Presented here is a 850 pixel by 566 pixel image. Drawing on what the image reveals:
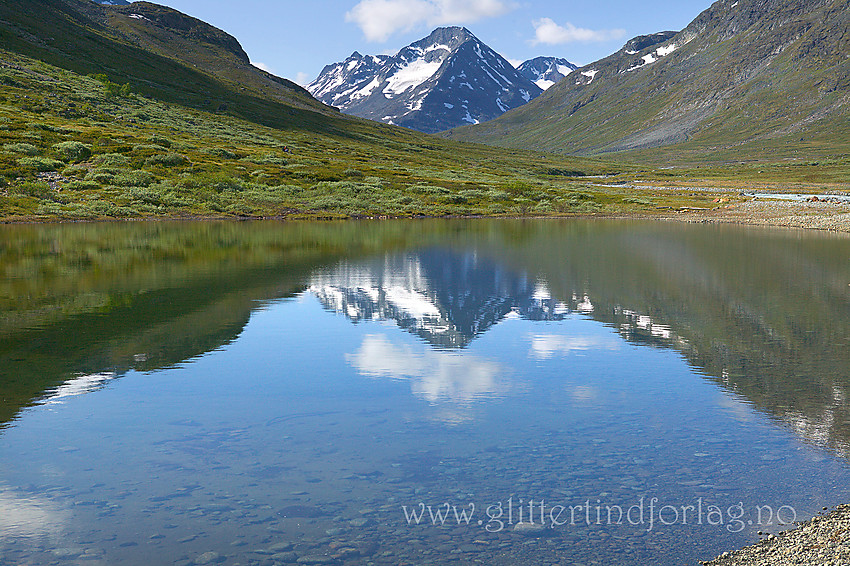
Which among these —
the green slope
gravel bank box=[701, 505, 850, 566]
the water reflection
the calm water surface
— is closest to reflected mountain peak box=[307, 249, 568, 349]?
the calm water surface

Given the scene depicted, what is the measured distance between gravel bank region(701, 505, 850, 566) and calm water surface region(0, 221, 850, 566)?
37cm

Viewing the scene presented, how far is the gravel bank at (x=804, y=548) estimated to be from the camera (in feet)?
32.4

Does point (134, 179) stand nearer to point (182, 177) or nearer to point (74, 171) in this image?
point (182, 177)

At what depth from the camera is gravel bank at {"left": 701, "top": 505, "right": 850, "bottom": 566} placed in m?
9.89

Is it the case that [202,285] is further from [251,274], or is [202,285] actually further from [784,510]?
[784,510]

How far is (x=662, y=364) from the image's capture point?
22531mm

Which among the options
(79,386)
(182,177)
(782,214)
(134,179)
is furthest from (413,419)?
(182,177)

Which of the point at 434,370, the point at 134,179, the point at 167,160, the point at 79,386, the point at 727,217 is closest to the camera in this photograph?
the point at 79,386

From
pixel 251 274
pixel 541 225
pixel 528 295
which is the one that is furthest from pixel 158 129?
pixel 528 295

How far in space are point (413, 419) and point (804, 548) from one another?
880 cm

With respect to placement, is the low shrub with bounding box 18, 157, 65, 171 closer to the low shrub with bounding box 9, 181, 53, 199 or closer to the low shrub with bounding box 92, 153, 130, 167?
the low shrub with bounding box 9, 181, 53, 199

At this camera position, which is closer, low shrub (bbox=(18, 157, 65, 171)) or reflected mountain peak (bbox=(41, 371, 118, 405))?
reflected mountain peak (bbox=(41, 371, 118, 405))

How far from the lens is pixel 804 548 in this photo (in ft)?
33.6

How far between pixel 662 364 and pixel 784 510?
35.8 feet
